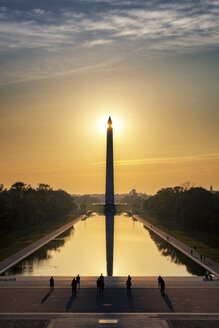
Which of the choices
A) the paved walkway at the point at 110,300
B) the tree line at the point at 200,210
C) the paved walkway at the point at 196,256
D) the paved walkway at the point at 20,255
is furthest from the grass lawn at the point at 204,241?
the paved walkway at the point at 20,255

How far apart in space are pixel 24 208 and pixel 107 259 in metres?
42.8

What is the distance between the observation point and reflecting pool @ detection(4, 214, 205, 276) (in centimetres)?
3565

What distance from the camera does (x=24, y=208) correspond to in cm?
8125

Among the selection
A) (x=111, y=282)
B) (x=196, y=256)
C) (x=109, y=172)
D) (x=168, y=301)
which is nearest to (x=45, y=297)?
(x=111, y=282)

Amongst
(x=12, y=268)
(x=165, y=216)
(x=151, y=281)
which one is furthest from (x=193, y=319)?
(x=165, y=216)

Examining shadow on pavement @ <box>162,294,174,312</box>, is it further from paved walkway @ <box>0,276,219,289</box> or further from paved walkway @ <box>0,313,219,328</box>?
paved walkway @ <box>0,276,219,289</box>

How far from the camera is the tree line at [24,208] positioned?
214 ft

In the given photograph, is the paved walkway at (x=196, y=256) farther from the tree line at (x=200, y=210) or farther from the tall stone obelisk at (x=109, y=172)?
the tall stone obelisk at (x=109, y=172)

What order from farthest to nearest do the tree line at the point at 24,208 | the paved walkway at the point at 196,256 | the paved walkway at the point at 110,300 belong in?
the tree line at the point at 24,208 < the paved walkway at the point at 196,256 < the paved walkway at the point at 110,300

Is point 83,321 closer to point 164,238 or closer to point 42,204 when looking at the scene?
point 164,238

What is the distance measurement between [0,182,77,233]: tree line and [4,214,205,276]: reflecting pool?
1163 centimetres

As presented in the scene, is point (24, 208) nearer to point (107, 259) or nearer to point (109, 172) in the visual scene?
point (107, 259)

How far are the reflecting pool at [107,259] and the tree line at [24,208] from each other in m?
11.6

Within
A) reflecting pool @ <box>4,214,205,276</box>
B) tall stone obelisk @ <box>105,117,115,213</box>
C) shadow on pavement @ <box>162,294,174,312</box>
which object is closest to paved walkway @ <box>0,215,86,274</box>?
reflecting pool @ <box>4,214,205,276</box>
